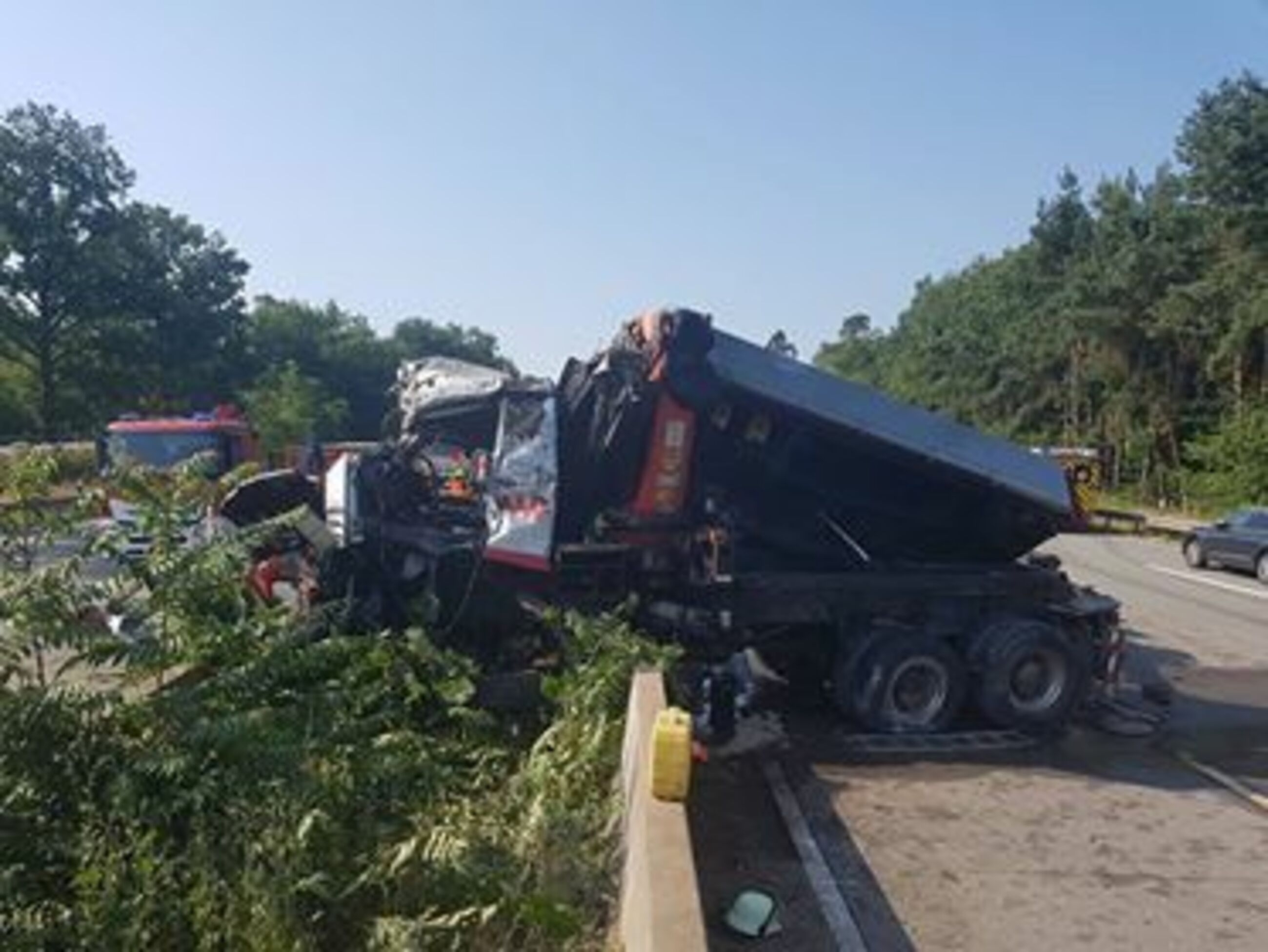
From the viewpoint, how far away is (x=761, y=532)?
11250 millimetres

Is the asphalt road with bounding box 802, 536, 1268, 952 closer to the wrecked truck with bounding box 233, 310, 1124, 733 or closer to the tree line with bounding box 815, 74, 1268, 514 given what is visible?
the wrecked truck with bounding box 233, 310, 1124, 733

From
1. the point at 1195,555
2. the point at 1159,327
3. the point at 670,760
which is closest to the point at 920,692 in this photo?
the point at 670,760

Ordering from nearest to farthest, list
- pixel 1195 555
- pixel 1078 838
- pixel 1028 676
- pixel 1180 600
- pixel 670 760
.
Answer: pixel 670 760, pixel 1078 838, pixel 1028 676, pixel 1180 600, pixel 1195 555

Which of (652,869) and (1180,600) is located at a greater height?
(1180,600)

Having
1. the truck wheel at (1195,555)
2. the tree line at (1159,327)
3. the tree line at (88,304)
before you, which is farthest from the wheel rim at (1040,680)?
the tree line at (88,304)

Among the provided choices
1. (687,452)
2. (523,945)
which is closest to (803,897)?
(523,945)

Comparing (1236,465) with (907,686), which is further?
(1236,465)

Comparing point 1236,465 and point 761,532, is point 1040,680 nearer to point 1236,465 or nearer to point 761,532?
point 761,532

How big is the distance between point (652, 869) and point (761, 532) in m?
5.98

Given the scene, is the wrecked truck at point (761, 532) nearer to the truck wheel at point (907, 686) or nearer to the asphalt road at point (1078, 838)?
Result: the truck wheel at point (907, 686)

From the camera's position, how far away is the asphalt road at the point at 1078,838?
685 cm

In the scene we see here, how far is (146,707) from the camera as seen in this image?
7371mm

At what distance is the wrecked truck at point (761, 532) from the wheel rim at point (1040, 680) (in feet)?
0.05

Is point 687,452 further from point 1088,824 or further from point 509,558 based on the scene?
point 1088,824
